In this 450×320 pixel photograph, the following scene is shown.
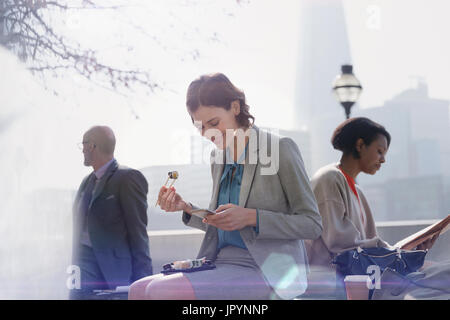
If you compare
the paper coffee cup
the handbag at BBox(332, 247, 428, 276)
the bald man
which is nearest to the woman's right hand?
the paper coffee cup

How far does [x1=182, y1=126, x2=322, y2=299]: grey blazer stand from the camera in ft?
6.57

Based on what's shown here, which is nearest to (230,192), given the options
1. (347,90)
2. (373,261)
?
(373,261)

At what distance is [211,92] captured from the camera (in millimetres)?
2135

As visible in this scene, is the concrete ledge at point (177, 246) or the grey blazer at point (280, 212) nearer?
the grey blazer at point (280, 212)

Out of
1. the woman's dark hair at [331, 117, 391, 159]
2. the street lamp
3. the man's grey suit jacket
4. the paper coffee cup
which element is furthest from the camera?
the street lamp

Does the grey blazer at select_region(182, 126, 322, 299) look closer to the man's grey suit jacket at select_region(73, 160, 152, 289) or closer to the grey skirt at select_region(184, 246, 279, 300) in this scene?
the grey skirt at select_region(184, 246, 279, 300)

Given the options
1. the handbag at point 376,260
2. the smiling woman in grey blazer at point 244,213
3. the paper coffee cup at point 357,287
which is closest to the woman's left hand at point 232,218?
the smiling woman in grey blazer at point 244,213

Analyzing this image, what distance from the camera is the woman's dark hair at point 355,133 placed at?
127 inches

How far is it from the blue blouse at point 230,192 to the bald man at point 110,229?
134 cm

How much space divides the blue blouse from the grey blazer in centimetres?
6

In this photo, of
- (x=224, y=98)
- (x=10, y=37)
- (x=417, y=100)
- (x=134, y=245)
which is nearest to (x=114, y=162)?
(x=134, y=245)

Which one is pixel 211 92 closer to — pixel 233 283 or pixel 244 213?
pixel 244 213

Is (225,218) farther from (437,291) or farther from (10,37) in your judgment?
(10,37)

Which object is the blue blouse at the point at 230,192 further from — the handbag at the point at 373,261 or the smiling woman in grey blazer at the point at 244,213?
the handbag at the point at 373,261
